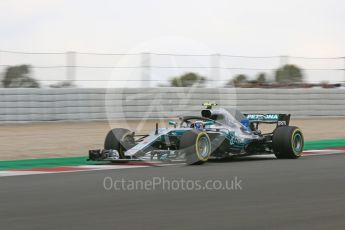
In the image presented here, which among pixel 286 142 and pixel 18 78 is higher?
pixel 18 78

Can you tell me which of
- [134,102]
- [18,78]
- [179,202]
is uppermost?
[18,78]

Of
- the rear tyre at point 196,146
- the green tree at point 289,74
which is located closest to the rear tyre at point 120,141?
the rear tyre at point 196,146

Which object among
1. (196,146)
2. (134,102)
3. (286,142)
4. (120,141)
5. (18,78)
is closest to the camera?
(196,146)

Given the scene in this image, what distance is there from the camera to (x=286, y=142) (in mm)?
11641

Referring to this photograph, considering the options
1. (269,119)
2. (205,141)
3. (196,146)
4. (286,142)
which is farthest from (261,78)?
(196,146)

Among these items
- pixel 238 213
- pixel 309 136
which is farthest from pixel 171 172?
pixel 309 136

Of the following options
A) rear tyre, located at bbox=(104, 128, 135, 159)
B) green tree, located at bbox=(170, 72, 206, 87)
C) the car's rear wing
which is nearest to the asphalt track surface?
rear tyre, located at bbox=(104, 128, 135, 159)

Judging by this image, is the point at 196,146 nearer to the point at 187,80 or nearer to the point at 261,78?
the point at 187,80

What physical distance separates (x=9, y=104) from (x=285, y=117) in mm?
9074

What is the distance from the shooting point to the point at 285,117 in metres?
12.5

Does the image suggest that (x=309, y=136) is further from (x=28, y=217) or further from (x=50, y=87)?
(x=28, y=217)

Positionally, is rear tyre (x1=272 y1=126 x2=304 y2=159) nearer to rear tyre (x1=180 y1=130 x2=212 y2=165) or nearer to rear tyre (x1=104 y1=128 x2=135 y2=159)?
rear tyre (x1=180 y1=130 x2=212 y2=165)

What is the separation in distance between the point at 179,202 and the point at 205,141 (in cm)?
384

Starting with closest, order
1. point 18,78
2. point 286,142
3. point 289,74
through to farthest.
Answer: point 286,142, point 18,78, point 289,74
